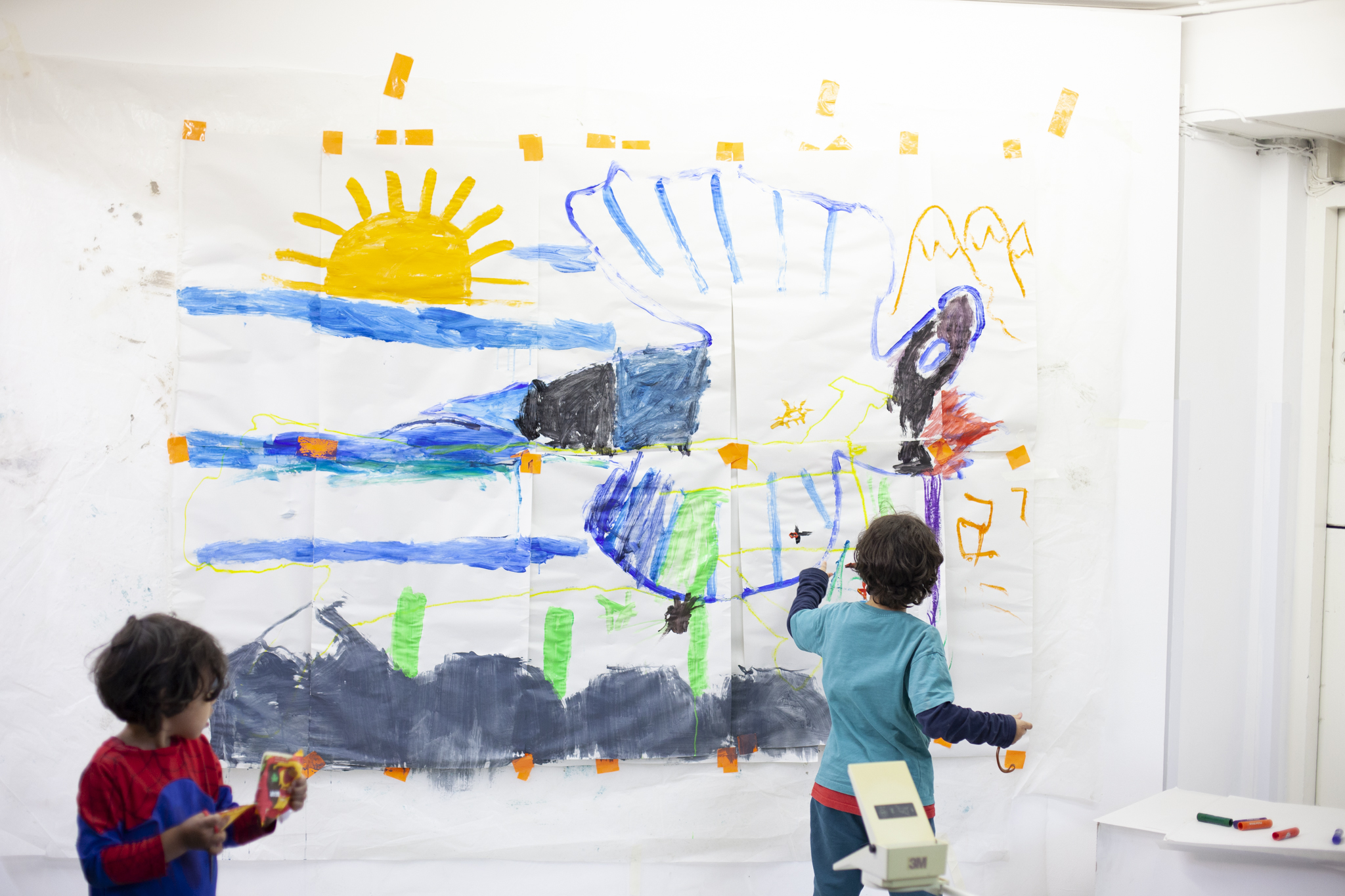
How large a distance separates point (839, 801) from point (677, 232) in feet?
4.50

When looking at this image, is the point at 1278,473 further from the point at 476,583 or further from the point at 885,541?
the point at 476,583

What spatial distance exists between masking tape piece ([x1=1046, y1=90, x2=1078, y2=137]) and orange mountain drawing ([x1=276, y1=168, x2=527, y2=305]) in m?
1.47

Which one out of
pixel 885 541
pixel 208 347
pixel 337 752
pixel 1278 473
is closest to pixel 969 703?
pixel 885 541

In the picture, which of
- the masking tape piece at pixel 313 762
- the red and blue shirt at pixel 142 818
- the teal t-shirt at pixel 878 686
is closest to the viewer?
the red and blue shirt at pixel 142 818

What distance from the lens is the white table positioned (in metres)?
1.75

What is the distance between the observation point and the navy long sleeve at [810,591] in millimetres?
1825

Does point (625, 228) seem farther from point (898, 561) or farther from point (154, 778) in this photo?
point (154, 778)

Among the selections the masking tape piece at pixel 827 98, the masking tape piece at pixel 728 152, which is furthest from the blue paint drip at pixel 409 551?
the masking tape piece at pixel 827 98

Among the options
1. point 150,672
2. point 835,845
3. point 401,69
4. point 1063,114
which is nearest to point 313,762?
point 150,672

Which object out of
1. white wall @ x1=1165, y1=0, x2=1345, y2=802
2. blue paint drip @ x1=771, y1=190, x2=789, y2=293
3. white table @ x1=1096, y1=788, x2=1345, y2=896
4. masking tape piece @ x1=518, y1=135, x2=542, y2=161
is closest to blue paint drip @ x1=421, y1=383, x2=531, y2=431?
masking tape piece @ x1=518, y1=135, x2=542, y2=161

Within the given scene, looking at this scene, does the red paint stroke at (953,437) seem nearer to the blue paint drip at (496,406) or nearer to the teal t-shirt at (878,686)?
the teal t-shirt at (878,686)

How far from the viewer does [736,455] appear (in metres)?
2.11

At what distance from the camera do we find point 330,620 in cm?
204

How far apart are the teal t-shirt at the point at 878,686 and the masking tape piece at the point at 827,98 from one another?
1272 mm
